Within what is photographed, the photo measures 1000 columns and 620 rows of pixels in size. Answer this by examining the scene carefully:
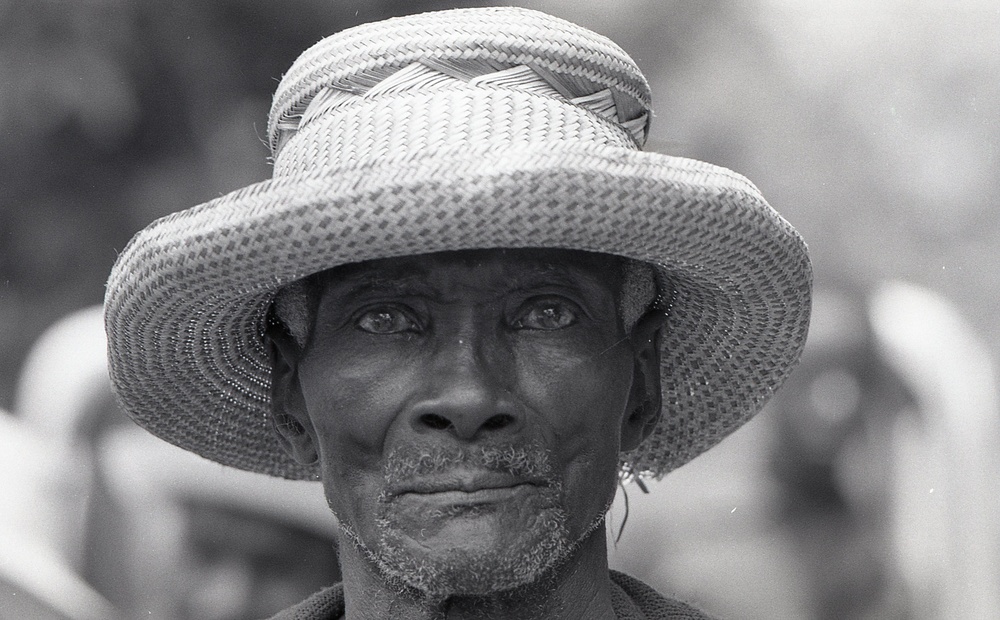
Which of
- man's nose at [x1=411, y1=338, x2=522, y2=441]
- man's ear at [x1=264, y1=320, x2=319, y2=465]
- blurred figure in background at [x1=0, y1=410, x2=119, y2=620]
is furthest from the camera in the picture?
blurred figure in background at [x1=0, y1=410, x2=119, y2=620]

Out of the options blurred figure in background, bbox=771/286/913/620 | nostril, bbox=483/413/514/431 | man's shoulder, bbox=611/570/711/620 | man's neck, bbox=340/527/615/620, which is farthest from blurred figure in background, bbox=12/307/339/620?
nostril, bbox=483/413/514/431

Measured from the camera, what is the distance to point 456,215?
1.77 meters

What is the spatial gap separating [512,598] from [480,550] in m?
0.20

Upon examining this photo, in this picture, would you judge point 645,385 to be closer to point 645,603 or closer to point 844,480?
point 645,603

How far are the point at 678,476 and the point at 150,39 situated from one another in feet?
6.86

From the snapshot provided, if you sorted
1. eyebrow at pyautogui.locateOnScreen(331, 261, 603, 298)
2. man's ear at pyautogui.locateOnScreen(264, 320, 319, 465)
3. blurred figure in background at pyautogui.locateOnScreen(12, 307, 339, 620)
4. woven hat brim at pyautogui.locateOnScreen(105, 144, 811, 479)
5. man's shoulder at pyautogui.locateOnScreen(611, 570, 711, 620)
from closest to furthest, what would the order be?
1. woven hat brim at pyautogui.locateOnScreen(105, 144, 811, 479)
2. eyebrow at pyautogui.locateOnScreen(331, 261, 603, 298)
3. man's ear at pyautogui.locateOnScreen(264, 320, 319, 465)
4. man's shoulder at pyautogui.locateOnScreen(611, 570, 711, 620)
5. blurred figure in background at pyautogui.locateOnScreen(12, 307, 339, 620)

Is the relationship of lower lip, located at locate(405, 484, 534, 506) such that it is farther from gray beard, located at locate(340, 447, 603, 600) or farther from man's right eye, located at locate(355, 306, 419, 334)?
man's right eye, located at locate(355, 306, 419, 334)

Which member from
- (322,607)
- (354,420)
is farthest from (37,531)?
(354,420)

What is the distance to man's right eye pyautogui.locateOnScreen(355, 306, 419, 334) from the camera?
205 cm

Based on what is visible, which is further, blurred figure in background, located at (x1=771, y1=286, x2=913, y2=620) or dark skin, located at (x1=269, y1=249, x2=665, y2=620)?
blurred figure in background, located at (x1=771, y1=286, x2=913, y2=620)

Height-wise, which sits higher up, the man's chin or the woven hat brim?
the woven hat brim

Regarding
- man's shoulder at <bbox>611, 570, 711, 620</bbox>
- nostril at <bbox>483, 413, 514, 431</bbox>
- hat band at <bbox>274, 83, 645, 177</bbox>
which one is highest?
hat band at <bbox>274, 83, 645, 177</bbox>

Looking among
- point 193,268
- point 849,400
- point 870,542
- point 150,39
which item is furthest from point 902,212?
point 193,268

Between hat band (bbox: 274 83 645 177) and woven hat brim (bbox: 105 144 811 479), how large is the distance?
0.29 feet
